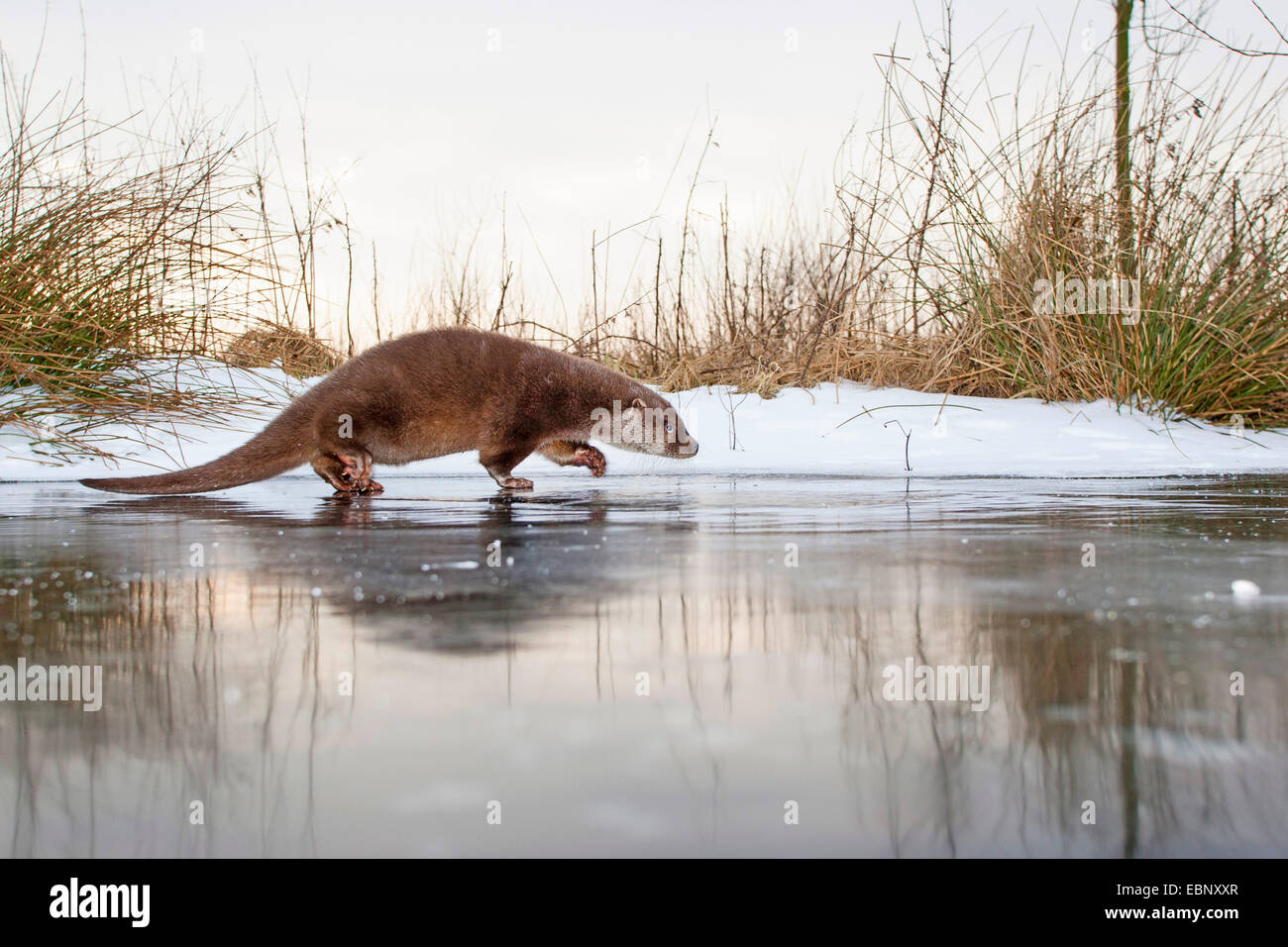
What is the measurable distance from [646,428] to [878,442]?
1.17 metres

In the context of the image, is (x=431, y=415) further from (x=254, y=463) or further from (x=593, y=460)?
Answer: (x=593, y=460)

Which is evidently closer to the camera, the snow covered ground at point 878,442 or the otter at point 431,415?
the otter at point 431,415

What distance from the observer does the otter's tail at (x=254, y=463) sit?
4.11m

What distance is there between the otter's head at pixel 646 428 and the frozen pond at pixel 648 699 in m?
2.38

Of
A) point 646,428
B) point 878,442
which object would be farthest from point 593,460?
point 878,442

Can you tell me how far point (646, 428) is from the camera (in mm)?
5227

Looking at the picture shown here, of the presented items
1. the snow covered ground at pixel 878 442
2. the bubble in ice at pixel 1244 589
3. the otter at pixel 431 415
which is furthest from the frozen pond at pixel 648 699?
the snow covered ground at pixel 878 442

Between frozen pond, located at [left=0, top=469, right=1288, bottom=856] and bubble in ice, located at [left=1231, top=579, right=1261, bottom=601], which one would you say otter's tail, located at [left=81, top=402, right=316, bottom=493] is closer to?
frozen pond, located at [left=0, top=469, right=1288, bottom=856]

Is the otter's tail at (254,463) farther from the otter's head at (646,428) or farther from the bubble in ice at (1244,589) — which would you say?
the bubble in ice at (1244,589)

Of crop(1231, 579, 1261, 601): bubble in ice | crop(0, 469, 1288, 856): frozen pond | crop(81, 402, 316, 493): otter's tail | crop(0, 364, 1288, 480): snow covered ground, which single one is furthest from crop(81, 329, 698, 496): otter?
crop(1231, 579, 1261, 601): bubble in ice
